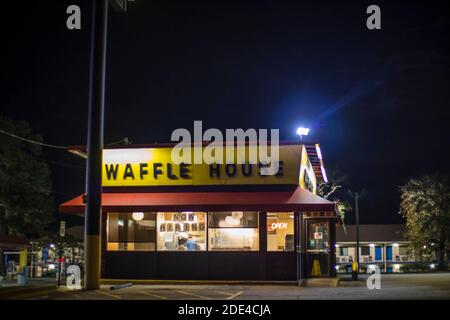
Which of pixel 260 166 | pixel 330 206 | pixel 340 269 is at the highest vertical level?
pixel 260 166

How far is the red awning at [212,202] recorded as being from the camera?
977 inches

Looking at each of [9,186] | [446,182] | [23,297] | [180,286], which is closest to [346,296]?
[180,286]

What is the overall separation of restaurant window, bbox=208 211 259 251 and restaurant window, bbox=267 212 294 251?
50 cm

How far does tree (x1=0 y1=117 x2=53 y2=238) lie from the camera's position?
40094 mm

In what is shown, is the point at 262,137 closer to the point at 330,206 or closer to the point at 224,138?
the point at 224,138

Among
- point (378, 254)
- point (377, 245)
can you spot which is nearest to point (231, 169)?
point (377, 245)

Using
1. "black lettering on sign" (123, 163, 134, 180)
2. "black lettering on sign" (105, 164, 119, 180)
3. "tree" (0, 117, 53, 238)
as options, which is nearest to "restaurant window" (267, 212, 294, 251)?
"black lettering on sign" (123, 163, 134, 180)

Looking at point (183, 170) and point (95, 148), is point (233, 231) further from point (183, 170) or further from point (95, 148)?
point (95, 148)

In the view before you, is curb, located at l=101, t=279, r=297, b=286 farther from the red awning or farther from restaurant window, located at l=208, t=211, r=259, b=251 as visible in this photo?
the red awning

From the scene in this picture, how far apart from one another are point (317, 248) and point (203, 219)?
4893 millimetres

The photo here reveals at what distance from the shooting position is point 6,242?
33.5m

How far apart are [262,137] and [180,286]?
6.46 meters

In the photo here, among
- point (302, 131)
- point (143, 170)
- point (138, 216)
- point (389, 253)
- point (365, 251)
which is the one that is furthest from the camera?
point (365, 251)

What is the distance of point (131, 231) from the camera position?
26734mm
